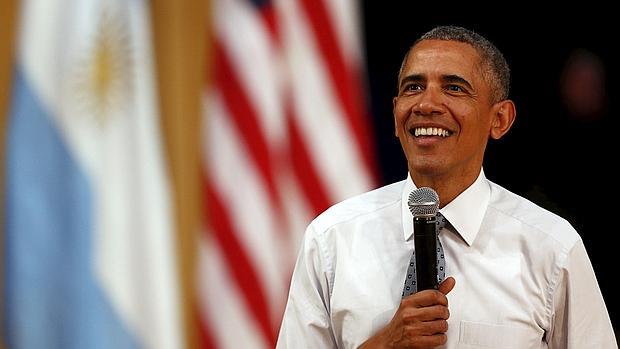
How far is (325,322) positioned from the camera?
160cm

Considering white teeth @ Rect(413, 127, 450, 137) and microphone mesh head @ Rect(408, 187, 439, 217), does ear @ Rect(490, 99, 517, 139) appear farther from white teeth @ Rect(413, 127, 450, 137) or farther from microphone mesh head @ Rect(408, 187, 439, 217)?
microphone mesh head @ Rect(408, 187, 439, 217)

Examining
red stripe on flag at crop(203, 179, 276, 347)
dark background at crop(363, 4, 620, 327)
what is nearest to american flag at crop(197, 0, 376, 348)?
red stripe on flag at crop(203, 179, 276, 347)

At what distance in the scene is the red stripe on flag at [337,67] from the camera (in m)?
2.49

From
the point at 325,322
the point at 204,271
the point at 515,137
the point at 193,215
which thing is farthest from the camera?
the point at 515,137

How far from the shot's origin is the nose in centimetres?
157

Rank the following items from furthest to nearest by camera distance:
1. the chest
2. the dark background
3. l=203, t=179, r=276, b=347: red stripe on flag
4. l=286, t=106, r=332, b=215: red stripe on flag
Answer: the dark background, l=286, t=106, r=332, b=215: red stripe on flag, l=203, t=179, r=276, b=347: red stripe on flag, the chest

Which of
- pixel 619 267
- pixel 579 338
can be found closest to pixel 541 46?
pixel 619 267

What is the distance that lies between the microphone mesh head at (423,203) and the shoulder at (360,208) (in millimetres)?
289

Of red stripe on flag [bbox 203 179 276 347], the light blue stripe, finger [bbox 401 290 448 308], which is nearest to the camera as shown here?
finger [bbox 401 290 448 308]

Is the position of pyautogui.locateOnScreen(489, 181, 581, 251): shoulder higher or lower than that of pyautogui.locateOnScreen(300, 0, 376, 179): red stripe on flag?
lower

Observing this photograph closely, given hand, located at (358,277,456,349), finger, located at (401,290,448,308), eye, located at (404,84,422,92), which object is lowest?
hand, located at (358,277,456,349)

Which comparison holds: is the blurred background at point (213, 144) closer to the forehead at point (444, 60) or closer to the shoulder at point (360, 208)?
the shoulder at point (360, 208)

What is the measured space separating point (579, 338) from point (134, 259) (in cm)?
113

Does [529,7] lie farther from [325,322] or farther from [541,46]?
[325,322]
